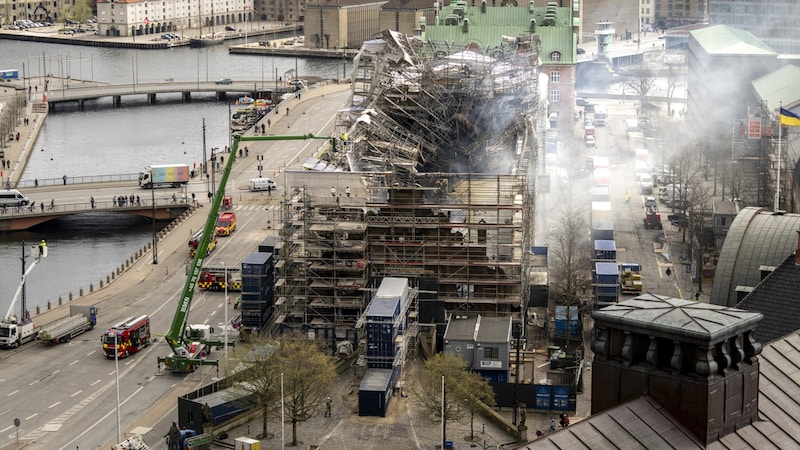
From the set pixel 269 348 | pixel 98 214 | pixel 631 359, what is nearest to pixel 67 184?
pixel 98 214

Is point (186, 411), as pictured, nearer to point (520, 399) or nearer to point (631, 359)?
point (520, 399)

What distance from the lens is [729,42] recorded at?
174250 millimetres

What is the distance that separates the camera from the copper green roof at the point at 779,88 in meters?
144

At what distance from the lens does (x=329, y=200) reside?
89.2 meters

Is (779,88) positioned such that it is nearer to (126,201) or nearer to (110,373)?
(126,201)

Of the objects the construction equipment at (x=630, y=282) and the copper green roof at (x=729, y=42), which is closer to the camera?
the construction equipment at (x=630, y=282)

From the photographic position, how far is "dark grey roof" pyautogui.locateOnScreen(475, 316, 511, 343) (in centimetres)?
8050

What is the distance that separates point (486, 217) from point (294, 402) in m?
23.4

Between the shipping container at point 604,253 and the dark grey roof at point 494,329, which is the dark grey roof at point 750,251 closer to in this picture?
the dark grey roof at point 494,329

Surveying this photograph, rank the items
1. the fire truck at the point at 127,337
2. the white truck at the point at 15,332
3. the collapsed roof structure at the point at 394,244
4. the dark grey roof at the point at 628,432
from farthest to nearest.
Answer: the white truck at the point at 15,332, the collapsed roof structure at the point at 394,244, the fire truck at the point at 127,337, the dark grey roof at the point at 628,432

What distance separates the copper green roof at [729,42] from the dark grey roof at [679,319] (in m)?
144

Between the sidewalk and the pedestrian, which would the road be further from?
the sidewalk

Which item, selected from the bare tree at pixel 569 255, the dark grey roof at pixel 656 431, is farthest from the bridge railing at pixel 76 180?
the dark grey roof at pixel 656 431

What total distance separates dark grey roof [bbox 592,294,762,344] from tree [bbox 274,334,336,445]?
45.2m
